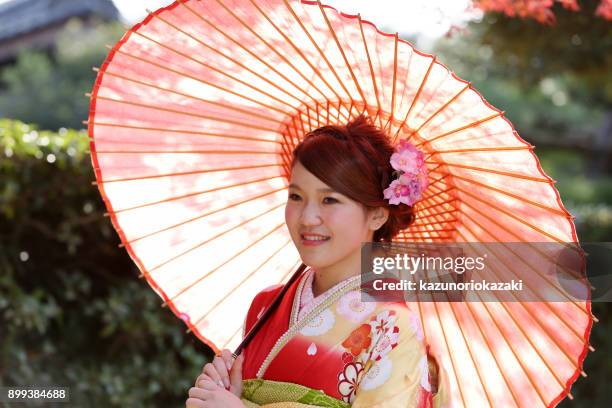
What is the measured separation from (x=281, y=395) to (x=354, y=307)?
0.29 m

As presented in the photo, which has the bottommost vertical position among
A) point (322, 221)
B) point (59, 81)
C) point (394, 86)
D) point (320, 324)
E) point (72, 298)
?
point (320, 324)

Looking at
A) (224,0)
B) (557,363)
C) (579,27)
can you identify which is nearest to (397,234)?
(557,363)

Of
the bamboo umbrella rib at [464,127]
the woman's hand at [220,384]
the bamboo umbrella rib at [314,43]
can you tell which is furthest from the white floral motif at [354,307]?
the bamboo umbrella rib at [314,43]

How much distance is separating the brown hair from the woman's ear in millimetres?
17

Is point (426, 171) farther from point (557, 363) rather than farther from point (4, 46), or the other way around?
point (4, 46)

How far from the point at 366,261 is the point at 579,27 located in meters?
4.52

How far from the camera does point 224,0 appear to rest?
2.00 metres

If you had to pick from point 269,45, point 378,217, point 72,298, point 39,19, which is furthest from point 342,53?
point 39,19

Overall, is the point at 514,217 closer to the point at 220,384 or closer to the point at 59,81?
the point at 220,384

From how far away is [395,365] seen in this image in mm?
1784

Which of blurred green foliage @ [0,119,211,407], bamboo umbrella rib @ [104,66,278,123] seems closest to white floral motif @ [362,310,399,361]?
bamboo umbrella rib @ [104,66,278,123]

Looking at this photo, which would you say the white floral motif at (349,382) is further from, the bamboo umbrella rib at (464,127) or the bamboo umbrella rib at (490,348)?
the bamboo umbrella rib at (464,127)

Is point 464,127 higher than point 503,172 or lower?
higher

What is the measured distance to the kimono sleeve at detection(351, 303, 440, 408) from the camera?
1757 millimetres
